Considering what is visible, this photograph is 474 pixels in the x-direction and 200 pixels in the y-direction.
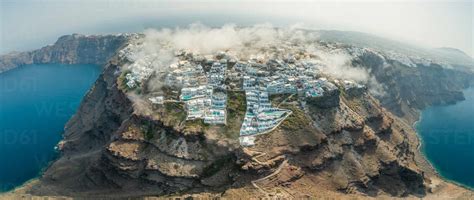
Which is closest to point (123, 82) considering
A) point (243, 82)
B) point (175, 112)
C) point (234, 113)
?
point (175, 112)

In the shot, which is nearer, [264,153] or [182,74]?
[264,153]

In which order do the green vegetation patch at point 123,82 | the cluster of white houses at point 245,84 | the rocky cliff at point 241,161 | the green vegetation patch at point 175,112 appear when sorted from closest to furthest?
1. the rocky cliff at point 241,161
2. the cluster of white houses at point 245,84
3. the green vegetation patch at point 175,112
4. the green vegetation patch at point 123,82

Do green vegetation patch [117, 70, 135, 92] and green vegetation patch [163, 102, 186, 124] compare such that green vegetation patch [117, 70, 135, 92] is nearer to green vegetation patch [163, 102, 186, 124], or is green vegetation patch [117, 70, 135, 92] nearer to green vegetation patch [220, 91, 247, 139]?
green vegetation patch [163, 102, 186, 124]

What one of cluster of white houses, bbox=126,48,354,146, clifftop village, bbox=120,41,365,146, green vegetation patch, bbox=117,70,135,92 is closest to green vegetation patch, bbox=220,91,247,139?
clifftop village, bbox=120,41,365,146

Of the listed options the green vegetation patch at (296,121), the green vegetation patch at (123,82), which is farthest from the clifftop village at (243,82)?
the green vegetation patch at (296,121)

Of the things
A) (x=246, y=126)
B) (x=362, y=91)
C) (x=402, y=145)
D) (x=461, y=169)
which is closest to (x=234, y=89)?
(x=246, y=126)

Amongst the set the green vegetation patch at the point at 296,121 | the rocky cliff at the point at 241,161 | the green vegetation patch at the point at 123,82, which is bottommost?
the rocky cliff at the point at 241,161

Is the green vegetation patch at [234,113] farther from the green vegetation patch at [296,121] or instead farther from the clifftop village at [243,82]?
the green vegetation patch at [296,121]

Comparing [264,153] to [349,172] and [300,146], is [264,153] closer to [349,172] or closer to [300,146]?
[300,146]
